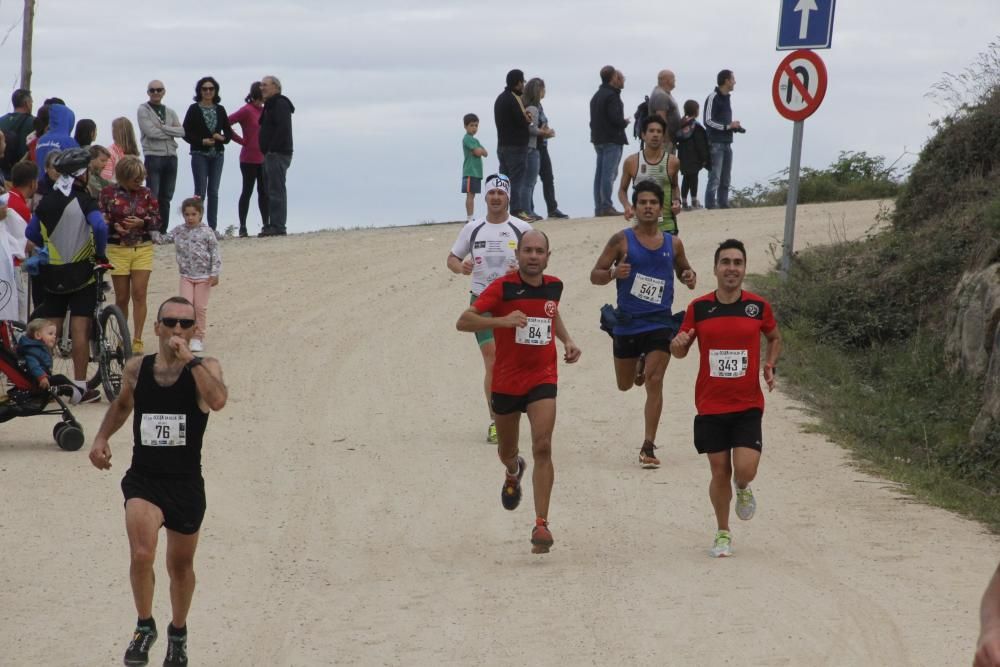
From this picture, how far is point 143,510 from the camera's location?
24.1 feet

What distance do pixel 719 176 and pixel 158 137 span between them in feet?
32.6

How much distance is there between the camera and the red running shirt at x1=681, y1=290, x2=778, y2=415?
9.81m

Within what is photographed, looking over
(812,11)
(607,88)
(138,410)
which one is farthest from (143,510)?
(607,88)

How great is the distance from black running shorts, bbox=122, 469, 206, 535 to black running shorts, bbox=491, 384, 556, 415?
9.47ft

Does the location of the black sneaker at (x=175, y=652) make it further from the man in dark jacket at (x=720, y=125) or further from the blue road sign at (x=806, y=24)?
the man in dark jacket at (x=720, y=125)

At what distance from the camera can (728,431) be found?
32.5 feet

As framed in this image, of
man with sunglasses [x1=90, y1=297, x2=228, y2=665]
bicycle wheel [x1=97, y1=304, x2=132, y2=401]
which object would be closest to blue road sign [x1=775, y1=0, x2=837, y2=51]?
bicycle wheel [x1=97, y1=304, x2=132, y2=401]

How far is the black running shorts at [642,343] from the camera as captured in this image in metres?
12.0

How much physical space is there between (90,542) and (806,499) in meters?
5.23

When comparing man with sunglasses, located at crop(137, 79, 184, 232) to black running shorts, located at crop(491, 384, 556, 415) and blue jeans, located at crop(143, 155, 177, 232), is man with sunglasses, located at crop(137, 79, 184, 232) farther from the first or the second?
black running shorts, located at crop(491, 384, 556, 415)

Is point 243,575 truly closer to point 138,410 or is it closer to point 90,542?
point 90,542

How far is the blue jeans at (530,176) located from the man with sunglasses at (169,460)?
15786mm

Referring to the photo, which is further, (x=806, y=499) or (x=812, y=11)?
(x=812, y=11)

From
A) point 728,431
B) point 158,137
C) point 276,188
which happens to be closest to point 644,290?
point 728,431
